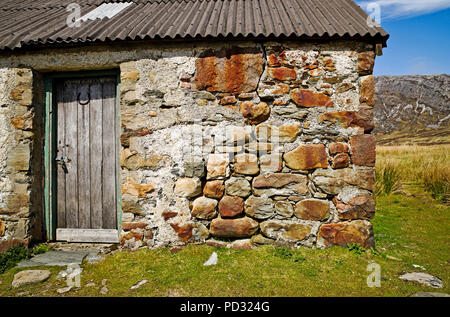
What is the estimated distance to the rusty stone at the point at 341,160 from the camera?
3041 mm

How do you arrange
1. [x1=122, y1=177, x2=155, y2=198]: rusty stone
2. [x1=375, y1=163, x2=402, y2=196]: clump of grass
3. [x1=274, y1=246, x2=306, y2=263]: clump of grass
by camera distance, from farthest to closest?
[x1=375, y1=163, x2=402, y2=196]: clump of grass
[x1=122, y1=177, x2=155, y2=198]: rusty stone
[x1=274, y1=246, x2=306, y2=263]: clump of grass

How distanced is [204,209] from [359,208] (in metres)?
1.74

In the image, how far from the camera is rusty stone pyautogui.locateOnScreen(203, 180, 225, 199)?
10.2 ft

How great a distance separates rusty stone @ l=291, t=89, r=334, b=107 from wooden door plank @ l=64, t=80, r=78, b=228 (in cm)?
279

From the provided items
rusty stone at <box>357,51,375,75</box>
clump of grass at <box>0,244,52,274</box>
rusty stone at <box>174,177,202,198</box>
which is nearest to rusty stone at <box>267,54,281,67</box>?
rusty stone at <box>357,51,375,75</box>

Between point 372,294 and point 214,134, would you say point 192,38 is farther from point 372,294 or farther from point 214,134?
point 372,294

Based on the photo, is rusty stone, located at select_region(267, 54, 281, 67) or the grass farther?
rusty stone, located at select_region(267, 54, 281, 67)

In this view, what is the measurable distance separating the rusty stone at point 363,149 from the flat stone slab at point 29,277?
3463mm

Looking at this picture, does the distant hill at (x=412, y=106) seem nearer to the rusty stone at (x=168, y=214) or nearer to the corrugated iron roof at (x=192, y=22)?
the corrugated iron roof at (x=192, y=22)

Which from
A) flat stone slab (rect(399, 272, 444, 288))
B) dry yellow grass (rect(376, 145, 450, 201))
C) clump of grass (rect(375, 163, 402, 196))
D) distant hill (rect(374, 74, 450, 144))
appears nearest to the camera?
flat stone slab (rect(399, 272, 444, 288))

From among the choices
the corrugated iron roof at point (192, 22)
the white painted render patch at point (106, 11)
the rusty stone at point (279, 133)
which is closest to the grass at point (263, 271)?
the rusty stone at point (279, 133)

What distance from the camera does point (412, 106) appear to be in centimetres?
3091

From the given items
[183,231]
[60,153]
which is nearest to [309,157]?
[183,231]

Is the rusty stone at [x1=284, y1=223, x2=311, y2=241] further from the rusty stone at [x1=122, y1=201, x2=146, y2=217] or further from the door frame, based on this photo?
the door frame
